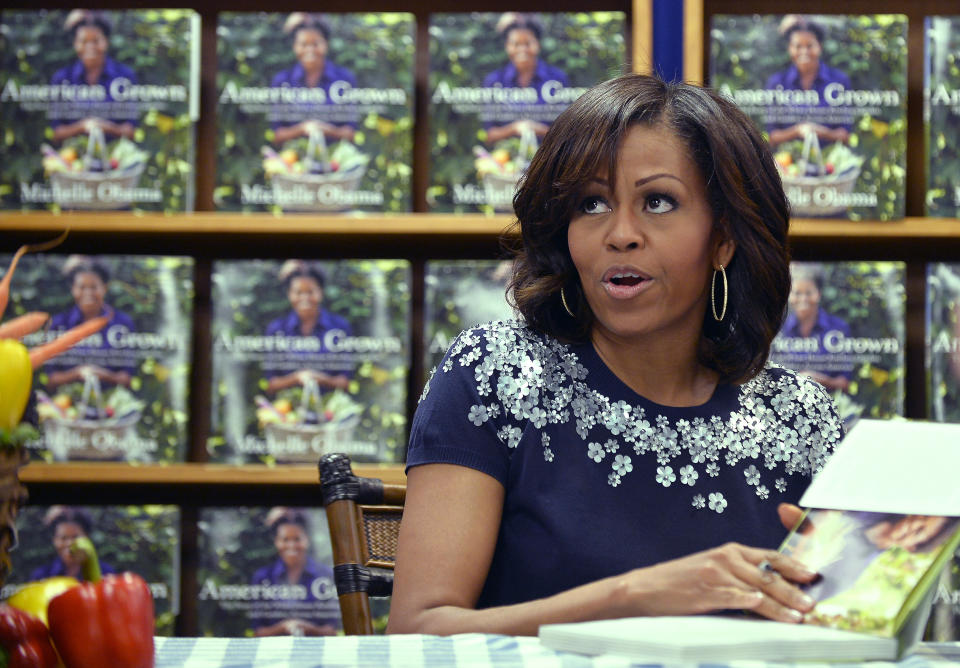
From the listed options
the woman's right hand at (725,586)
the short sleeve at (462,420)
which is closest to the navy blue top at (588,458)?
the short sleeve at (462,420)

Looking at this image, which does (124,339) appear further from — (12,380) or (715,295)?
(12,380)

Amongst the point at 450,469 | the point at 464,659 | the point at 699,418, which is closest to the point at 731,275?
the point at 699,418

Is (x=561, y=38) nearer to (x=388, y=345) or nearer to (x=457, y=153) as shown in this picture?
(x=457, y=153)

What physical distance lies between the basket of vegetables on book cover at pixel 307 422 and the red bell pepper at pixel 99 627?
125 centimetres

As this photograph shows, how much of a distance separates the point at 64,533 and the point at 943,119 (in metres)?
1.69

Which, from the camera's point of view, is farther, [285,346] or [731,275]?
[285,346]

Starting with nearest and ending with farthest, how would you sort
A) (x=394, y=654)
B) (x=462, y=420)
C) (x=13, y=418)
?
(x=13, y=418)
(x=394, y=654)
(x=462, y=420)

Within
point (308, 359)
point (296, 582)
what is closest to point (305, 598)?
point (296, 582)

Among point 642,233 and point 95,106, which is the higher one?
point 95,106

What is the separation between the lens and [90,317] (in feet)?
6.53

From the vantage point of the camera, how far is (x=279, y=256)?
7.16 feet

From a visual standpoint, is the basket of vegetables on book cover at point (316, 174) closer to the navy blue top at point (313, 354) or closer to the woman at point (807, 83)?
the navy blue top at point (313, 354)

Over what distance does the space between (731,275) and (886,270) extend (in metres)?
0.68

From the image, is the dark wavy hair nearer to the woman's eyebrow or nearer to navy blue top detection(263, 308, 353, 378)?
the woman's eyebrow
